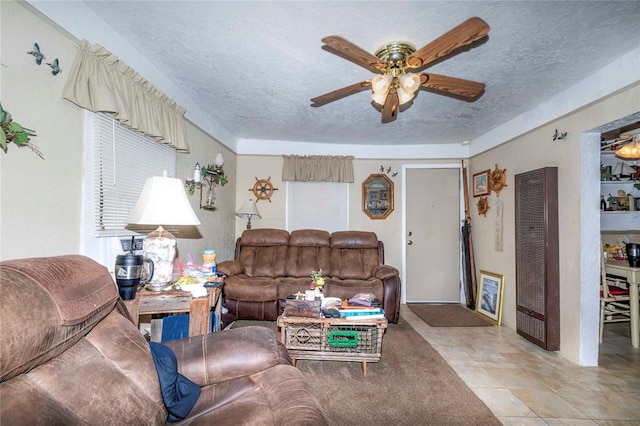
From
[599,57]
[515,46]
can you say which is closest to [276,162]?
[515,46]

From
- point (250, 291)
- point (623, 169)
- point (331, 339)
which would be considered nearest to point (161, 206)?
point (331, 339)

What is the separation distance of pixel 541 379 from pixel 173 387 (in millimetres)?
2571

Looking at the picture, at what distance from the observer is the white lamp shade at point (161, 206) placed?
1.60m

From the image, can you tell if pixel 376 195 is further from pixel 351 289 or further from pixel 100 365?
pixel 100 365

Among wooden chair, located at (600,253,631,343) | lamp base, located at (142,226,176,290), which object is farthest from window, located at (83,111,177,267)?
wooden chair, located at (600,253,631,343)

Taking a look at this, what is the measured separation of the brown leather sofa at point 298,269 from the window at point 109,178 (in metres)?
1.50

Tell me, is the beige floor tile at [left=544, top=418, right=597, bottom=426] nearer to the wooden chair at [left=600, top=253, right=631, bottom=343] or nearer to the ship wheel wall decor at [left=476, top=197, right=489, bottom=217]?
the wooden chair at [left=600, top=253, right=631, bottom=343]

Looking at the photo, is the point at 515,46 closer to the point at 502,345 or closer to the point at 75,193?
the point at 502,345

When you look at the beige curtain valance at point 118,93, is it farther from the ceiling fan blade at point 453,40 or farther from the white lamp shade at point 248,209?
the ceiling fan blade at point 453,40

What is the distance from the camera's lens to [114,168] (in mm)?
1936

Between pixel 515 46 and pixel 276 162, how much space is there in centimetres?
327

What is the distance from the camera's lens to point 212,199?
134 inches

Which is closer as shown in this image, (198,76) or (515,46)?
(515,46)

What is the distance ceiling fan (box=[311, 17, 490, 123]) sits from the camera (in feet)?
4.88
